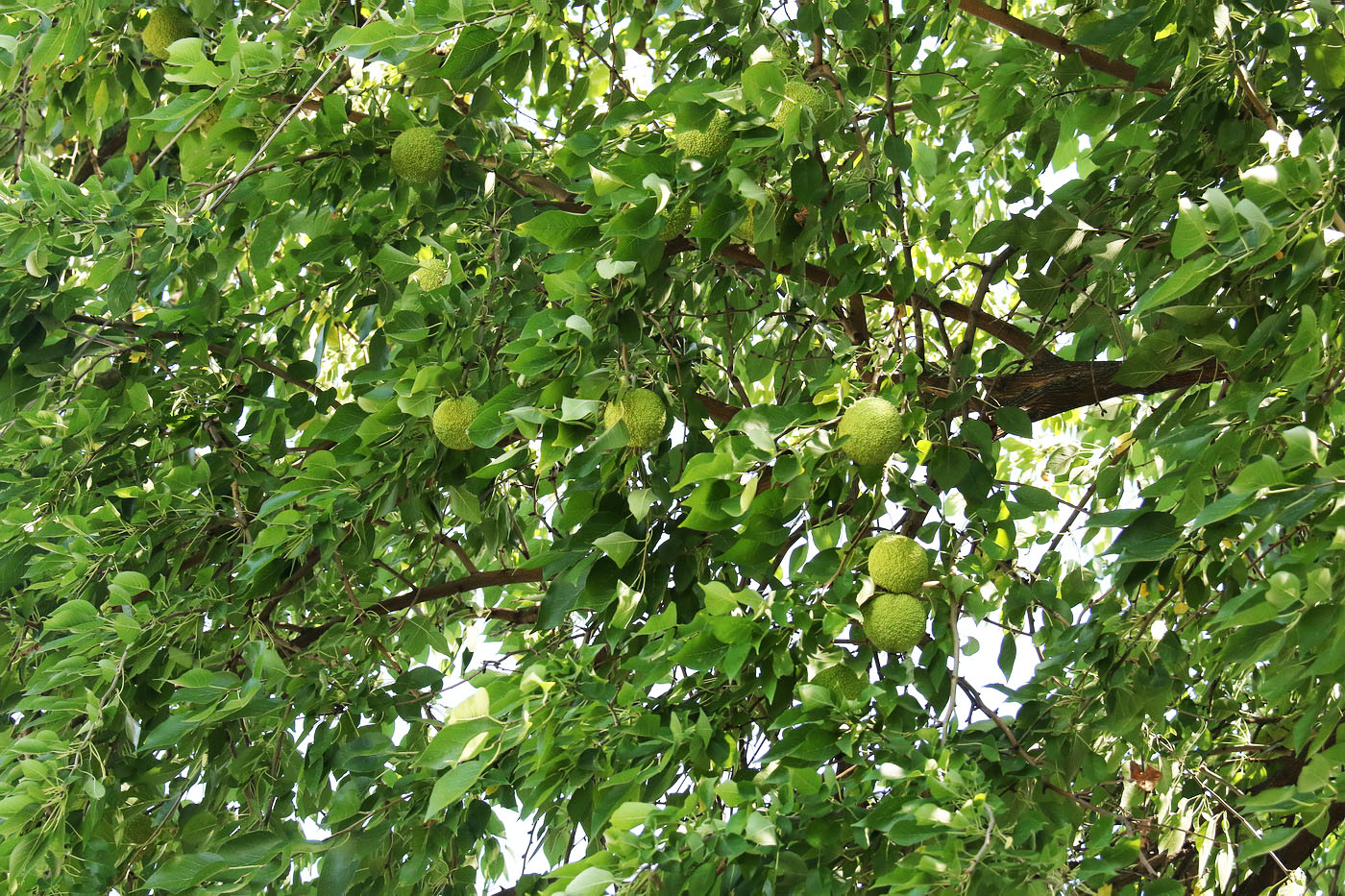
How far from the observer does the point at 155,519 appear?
268 centimetres

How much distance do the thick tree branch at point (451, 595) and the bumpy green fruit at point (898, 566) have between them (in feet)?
4.02

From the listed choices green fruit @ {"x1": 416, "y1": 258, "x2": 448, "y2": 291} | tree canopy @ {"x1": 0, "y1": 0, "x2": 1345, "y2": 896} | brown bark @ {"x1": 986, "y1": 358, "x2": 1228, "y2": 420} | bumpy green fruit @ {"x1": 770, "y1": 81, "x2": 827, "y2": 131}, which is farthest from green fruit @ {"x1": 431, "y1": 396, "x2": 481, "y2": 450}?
brown bark @ {"x1": 986, "y1": 358, "x2": 1228, "y2": 420}

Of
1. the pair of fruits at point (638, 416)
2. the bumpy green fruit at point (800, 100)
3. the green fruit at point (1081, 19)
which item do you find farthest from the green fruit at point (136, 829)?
the green fruit at point (1081, 19)

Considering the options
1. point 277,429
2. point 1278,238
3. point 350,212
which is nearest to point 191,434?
point 277,429

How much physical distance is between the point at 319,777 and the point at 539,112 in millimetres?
1754

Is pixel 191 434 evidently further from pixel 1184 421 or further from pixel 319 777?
pixel 1184 421

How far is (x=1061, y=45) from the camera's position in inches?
96.9

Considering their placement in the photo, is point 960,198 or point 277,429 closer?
point 277,429

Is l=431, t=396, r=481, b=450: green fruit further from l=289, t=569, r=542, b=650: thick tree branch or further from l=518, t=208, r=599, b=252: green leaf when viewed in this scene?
l=289, t=569, r=542, b=650: thick tree branch

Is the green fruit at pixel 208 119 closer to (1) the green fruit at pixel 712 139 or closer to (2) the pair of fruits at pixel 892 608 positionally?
(1) the green fruit at pixel 712 139

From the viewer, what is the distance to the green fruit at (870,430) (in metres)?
1.73

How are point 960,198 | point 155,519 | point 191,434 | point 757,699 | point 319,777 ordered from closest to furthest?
point 757,699 < point 319,777 < point 155,519 < point 191,434 < point 960,198

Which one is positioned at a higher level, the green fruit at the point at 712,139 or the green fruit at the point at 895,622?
the green fruit at the point at 712,139

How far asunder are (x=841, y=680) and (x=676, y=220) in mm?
746
